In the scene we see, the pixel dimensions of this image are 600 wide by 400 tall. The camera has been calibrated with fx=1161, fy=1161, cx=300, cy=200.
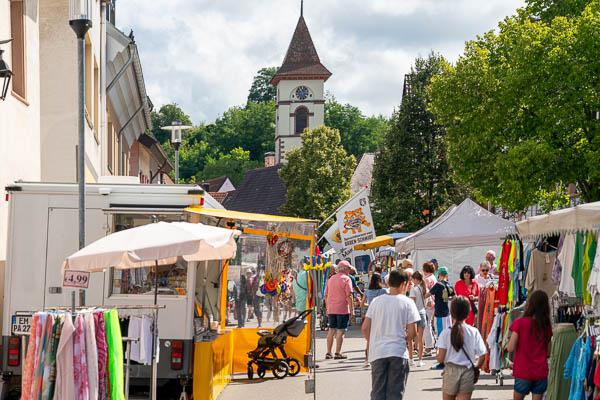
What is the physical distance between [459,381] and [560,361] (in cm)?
146

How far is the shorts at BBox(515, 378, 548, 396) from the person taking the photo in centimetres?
1170

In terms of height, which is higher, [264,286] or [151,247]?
[151,247]

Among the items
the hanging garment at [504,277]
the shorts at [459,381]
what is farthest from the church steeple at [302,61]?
the shorts at [459,381]

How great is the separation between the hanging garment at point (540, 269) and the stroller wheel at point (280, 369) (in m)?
4.62

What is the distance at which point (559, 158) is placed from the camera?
3816 centimetres

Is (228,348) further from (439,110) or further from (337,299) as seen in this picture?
(439,110)

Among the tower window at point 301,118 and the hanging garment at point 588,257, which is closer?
the hanging garment at point 588,257

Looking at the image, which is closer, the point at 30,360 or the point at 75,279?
the point at 30,360

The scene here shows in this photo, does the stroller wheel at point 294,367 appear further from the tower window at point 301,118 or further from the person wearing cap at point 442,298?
the tower window at point 301,118

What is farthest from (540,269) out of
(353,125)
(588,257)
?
(353,125)

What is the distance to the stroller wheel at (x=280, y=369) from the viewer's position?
18312 millimetres

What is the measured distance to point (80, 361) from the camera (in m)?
9.76

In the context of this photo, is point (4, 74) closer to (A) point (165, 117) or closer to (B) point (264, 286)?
(B) point (264, 286)

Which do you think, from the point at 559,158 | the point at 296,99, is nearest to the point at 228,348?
the point at 559,158
